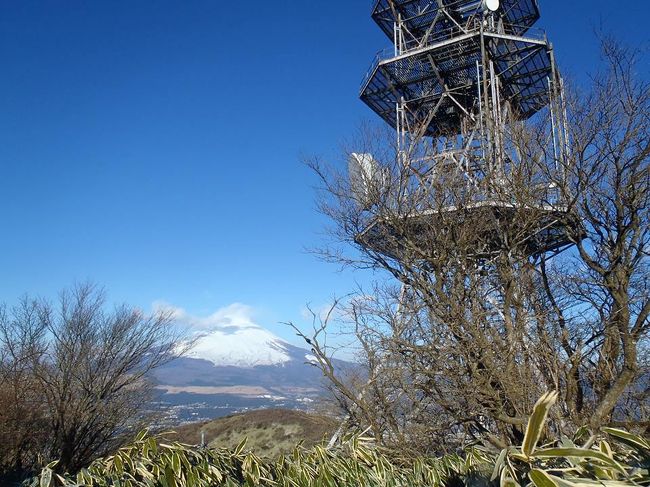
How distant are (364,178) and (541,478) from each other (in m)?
8.03

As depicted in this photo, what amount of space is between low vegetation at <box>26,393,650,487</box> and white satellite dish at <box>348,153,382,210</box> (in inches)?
226

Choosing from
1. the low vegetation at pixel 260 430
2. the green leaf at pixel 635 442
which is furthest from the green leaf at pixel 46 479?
the low vegetation at pixel 260 430

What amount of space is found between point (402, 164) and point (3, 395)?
39.2ft

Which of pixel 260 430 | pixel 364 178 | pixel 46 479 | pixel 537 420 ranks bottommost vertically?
pixel 260 430

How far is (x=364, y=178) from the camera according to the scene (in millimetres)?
10086

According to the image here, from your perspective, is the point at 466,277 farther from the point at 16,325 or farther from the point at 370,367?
the point at 16,325

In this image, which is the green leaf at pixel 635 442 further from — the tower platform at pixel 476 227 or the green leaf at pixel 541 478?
the tower platform at pixel 476 227

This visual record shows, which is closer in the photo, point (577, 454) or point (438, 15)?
point (577, 454)

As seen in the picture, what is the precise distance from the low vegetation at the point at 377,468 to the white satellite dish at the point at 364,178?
575 centimetres

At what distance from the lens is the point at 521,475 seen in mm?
2832

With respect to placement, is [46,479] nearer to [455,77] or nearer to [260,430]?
[455,77]

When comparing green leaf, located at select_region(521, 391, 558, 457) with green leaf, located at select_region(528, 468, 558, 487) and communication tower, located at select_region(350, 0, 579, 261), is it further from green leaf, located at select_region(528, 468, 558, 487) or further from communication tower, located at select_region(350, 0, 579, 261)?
communication tower, located at select_region(350, 0, 579, 261)

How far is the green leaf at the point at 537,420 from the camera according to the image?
259 cm

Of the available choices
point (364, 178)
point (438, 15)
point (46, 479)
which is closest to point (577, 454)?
point (46, 479)
